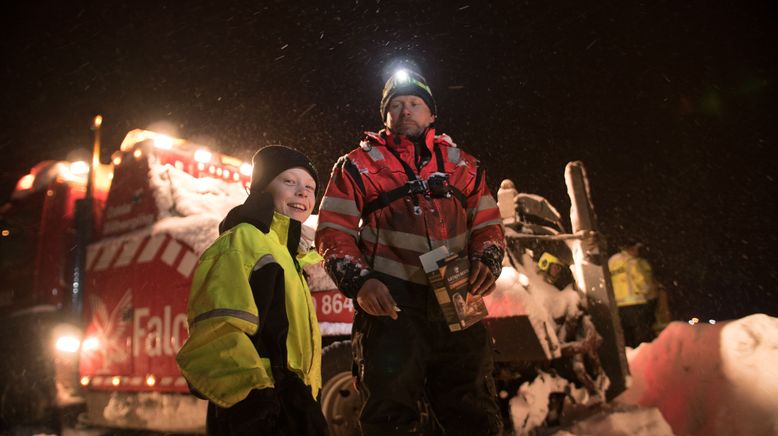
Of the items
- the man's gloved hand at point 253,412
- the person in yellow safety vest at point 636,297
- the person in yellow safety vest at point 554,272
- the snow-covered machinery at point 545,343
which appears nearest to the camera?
the man's gloved hand at point 253,412

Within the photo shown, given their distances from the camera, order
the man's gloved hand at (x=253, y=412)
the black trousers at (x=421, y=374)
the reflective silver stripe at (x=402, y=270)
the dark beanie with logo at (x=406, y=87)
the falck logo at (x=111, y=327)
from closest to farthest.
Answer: the man's gloved hand at (x=253, y=412) → the black trousers at (x=421, y=374) → the reflective silver stripe at (x=402, y=270) → the dark beanie with logo at (x=406, y=87) → the falck logo at (x=111, y=327)

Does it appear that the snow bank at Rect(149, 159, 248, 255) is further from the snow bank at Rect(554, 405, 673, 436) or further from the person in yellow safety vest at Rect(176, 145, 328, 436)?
the snow bank at Rect(554, 405, 673, 436)

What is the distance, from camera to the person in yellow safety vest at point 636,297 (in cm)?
719

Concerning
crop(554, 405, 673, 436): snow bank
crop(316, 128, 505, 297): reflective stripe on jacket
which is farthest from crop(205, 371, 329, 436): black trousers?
crop(554, 405, 673, 436): snow bank

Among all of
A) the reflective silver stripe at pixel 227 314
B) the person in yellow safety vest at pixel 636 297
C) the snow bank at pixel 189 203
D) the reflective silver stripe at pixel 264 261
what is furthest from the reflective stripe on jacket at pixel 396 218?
the person in yellow safety vest at pixel 636 297

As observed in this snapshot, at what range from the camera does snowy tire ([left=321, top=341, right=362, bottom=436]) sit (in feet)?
11.5

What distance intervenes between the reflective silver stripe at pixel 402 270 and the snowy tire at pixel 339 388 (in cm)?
168

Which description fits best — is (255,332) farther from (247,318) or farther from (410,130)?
(410,130)

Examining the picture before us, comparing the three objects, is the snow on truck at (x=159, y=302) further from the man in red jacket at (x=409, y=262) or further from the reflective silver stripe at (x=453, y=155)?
the reflective silver stripe at (x=453, y=155)

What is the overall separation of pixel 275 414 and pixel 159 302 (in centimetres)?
372

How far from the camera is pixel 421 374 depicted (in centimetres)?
196

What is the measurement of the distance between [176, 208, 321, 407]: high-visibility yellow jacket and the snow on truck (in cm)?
143

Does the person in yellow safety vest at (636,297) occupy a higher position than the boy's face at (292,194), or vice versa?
the boy's face at (292,194)

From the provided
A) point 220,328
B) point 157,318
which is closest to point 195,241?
point 157,318
